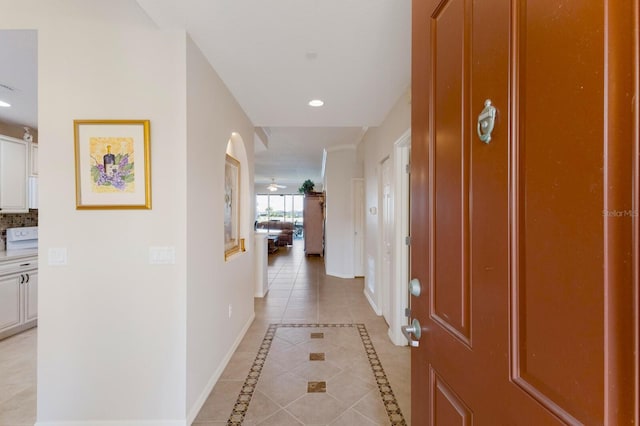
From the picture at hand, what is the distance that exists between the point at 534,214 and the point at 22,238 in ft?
17.1

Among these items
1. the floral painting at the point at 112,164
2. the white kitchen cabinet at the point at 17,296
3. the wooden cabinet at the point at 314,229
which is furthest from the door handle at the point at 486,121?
the wooden cabinet at the point at 314,229

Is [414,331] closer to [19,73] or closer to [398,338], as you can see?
[398,338]

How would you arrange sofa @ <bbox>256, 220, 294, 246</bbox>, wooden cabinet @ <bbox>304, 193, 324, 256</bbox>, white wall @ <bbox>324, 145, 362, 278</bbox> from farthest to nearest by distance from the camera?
sofa @ <bbox>256, 220, 294, 246</bbox>
wooden cabinet @ <bbox>304, 193, 324, 256</bbox>
white wall @ <bbox>324, 145, 362, 278</bbox>

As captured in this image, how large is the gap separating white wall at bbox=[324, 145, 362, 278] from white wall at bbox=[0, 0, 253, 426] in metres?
4.49

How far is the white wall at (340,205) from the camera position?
20.2 feet

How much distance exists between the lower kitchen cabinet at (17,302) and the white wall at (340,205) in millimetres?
4558

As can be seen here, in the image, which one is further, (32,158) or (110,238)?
(32,158)

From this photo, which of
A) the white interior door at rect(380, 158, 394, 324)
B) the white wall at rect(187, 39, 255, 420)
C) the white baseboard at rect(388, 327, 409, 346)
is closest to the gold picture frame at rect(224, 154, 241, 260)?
the white wall at rect(187, 39, 255, 420)

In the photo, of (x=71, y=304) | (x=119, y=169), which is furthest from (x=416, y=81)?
(x=71, y=304)

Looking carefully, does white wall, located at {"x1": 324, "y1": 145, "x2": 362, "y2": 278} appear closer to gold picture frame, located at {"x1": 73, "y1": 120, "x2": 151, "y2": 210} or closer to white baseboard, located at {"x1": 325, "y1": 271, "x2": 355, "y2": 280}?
white baseboard, located at {"x1": 325, "y1": 271, "x2": 355, "y2": 280}

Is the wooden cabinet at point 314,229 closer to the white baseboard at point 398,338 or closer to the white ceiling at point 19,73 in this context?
the white baseboard at point 398,338

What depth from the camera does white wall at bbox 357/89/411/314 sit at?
287cm

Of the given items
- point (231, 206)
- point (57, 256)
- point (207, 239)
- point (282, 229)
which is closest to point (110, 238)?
point (57, 256)

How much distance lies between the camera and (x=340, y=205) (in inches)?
244
